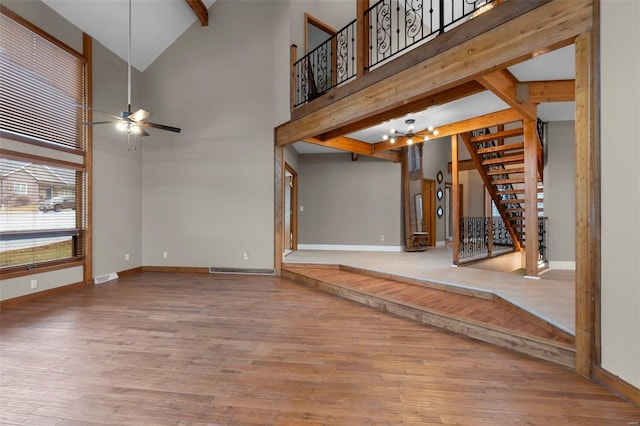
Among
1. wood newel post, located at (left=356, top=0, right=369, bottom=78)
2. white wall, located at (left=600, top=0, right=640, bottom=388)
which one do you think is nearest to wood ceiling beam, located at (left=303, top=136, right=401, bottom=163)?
wood newel post, located at (left=356, top=0, right=369, bottom=78)

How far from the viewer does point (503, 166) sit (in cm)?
637

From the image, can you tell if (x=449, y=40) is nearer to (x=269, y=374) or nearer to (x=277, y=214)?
(x=269, y=374)

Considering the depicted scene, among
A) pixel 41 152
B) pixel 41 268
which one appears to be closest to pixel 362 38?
pixel 41 152

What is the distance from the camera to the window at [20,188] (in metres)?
4.25

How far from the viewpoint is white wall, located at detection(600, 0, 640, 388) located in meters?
1.91

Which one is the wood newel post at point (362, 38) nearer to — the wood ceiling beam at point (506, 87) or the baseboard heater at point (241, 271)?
the wood ceiling beam at point (506, 87)

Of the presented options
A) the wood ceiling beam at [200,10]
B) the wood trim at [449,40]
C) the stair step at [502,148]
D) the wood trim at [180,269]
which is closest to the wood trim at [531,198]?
the stair step at [502,148]

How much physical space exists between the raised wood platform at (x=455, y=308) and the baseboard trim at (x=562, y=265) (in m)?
2.73

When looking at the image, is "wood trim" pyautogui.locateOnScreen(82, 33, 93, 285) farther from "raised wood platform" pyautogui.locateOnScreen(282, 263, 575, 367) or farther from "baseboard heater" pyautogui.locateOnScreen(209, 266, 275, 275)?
"raised wood platform" pyautogui.locateOnScreen(282, 263, 575, 367)

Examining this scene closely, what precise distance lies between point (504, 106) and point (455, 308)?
3.29 meters

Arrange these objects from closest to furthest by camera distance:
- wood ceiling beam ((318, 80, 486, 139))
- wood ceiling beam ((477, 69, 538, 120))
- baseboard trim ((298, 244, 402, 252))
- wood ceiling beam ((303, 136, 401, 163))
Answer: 1. wood ceiling beam ((477, 69, 538, 120))
2. wood ceiling beam ((318, 80, 486, 139))
3. wood ceiling beam ((303, 136, 401, 163))
4. baseboard trim ((298, 244, 402, 252))

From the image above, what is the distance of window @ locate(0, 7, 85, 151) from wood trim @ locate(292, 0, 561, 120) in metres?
4.39

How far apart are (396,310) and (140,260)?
5709mm

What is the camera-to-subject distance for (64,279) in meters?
4.91
